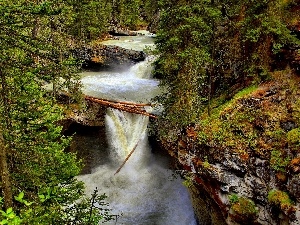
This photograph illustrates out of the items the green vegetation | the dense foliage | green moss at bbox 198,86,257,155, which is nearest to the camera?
the green vegetation

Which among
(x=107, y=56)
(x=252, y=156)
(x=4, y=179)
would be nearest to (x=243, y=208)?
(x=252, y=156)

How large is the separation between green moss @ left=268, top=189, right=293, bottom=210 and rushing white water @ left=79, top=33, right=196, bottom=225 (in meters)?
6.79

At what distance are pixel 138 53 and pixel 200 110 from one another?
14513mm

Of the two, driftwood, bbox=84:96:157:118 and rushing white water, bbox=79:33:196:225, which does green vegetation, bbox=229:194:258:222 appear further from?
driftwood, bbox=84:96:157:118

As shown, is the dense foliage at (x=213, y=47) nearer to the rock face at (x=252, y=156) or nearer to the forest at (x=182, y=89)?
the forest at (x=182, y=89)

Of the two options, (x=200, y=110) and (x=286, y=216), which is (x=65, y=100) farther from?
(x=286, y=216)

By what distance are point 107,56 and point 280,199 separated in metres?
21.0

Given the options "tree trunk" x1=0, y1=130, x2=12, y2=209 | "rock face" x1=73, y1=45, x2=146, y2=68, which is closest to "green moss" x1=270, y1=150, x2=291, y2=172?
"tree trunk" x1=0, y1=130, x2=12, y2=209

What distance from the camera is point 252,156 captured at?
11.8 meters

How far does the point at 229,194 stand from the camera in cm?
1216

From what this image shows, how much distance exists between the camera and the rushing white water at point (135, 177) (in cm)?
1748

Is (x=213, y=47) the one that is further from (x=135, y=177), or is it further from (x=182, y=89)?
(x=135, y=177)

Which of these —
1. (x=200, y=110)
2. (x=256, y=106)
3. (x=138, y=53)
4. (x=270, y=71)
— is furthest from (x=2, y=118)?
(x=138, y=53)

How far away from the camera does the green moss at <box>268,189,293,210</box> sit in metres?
10.4
